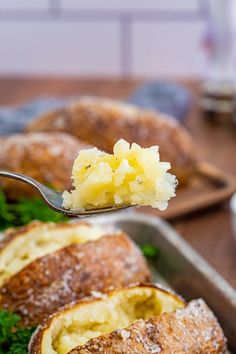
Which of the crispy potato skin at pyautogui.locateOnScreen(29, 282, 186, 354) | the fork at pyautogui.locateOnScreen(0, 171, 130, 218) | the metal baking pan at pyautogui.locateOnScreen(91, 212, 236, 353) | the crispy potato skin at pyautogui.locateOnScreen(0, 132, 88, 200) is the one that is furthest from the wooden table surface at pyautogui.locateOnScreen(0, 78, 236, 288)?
the fork at pyautogui.locateOnScreen(0, 171, 130, 218)

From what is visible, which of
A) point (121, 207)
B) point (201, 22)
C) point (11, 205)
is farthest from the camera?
point (201, 22)

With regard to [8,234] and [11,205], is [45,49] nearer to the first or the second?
[11,205]

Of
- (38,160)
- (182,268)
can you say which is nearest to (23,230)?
(182,268)

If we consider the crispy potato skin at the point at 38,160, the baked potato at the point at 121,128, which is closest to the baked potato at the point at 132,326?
the crispy potato skin at the point at 38,160

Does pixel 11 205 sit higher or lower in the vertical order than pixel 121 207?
lower

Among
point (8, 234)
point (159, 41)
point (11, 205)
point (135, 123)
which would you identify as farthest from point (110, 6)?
point (8, 234)

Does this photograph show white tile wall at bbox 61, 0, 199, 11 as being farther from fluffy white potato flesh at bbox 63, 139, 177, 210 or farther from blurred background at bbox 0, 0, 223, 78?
fluffy white potato flesh at bbox 63, 139, 177, 210

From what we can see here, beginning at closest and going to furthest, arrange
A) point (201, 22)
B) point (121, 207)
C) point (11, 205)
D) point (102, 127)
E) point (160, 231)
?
point (121, 207) < point (160, 231) < point (11, 205) < point (102, 127) < point (201, 22)
